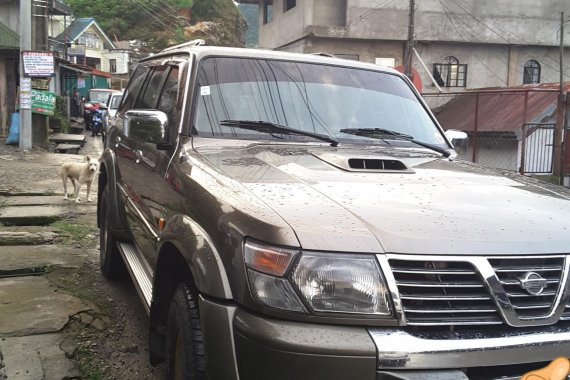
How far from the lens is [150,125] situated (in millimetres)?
3000

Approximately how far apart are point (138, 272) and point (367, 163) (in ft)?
5.75

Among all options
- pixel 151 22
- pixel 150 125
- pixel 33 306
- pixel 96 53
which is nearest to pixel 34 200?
pixel 33 306

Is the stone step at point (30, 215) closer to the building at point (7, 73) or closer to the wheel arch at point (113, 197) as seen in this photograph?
the wheel arch at point (113, 197)

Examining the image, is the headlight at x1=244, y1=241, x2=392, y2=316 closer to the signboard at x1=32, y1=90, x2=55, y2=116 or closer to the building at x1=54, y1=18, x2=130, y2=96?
the signboard at x1=32, y1=90, x2=55, y2=116

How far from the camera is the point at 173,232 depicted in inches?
97.1

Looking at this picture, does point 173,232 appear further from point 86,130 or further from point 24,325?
point 86,130

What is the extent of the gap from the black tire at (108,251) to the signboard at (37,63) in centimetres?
1084

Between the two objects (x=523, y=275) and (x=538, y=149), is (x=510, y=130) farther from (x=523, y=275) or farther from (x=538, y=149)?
(x=523, y=275)

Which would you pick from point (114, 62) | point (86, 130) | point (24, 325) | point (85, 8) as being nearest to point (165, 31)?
point (85, 8)

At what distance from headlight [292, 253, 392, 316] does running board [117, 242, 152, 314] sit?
56.3 inches

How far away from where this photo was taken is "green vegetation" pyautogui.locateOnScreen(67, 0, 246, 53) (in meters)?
67.0

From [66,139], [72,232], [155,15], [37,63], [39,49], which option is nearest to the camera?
[72,232]

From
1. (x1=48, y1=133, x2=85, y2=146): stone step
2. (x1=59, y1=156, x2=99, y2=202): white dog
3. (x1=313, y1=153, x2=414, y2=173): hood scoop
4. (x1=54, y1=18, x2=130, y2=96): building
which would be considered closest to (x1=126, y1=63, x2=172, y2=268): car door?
(x1=313, y1=153, x2=414, y2=173): hood scoop

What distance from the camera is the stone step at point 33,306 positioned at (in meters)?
3.82
